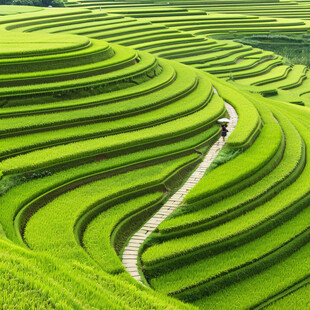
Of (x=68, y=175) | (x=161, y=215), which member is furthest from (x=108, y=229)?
(x=68, y=175)

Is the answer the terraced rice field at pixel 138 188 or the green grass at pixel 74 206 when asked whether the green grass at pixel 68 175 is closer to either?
the terraced rice field at pixel 138 188

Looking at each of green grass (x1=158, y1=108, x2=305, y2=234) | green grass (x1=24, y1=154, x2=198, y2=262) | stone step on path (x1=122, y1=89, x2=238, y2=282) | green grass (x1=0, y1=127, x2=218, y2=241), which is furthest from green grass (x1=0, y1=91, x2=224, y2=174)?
green grass (x1=158, y1=108, x2=305, y2=234)

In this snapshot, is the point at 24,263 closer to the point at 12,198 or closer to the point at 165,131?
the point at 12,198

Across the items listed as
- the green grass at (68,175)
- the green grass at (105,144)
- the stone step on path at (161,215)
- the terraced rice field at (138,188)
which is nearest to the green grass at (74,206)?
the terraced rice field at (138,188)

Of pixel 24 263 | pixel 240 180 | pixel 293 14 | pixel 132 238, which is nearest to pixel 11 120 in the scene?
pixel 132 238

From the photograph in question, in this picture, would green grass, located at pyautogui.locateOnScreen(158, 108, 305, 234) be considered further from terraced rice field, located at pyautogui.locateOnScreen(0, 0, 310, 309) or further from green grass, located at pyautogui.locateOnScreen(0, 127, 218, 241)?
green grass, located at pyautogui.locateOnScreen(0, 127, 218, 241)
